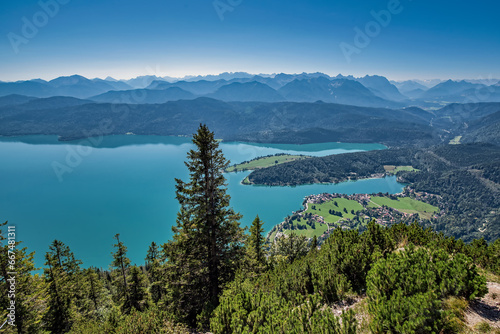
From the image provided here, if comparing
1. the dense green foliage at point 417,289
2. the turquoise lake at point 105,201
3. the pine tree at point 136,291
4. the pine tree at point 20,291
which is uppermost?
the dense green foliage at point 417,289

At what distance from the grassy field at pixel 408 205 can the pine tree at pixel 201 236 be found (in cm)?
12664

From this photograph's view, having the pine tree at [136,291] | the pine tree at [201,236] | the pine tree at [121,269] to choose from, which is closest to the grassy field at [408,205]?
the pine tree at [136,291]

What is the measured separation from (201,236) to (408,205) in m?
145

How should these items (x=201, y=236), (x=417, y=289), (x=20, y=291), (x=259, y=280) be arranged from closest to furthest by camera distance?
(x=417, y=289) < (x=259, y=280) < (x=201, y=236) < (x=20, y=291)

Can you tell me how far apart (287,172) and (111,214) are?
373 ft

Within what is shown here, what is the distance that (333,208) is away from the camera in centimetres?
11994

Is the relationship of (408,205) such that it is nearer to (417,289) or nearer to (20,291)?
(417,289)

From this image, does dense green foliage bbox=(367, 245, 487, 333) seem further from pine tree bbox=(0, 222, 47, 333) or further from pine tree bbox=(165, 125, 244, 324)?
pine tree bbox=(0, 222, 47, 333)

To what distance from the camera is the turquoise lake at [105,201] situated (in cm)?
8662

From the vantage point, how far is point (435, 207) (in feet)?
433

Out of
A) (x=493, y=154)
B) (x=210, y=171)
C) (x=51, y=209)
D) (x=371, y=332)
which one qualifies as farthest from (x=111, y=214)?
(x=493, y=154)

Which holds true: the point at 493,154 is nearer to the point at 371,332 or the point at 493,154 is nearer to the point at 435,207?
the point at 435,207

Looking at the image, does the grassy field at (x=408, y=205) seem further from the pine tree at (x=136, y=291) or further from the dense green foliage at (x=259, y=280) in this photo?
the dense green foliage at (x=259, y=280)

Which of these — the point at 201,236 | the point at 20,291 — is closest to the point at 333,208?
the point at 201,236
